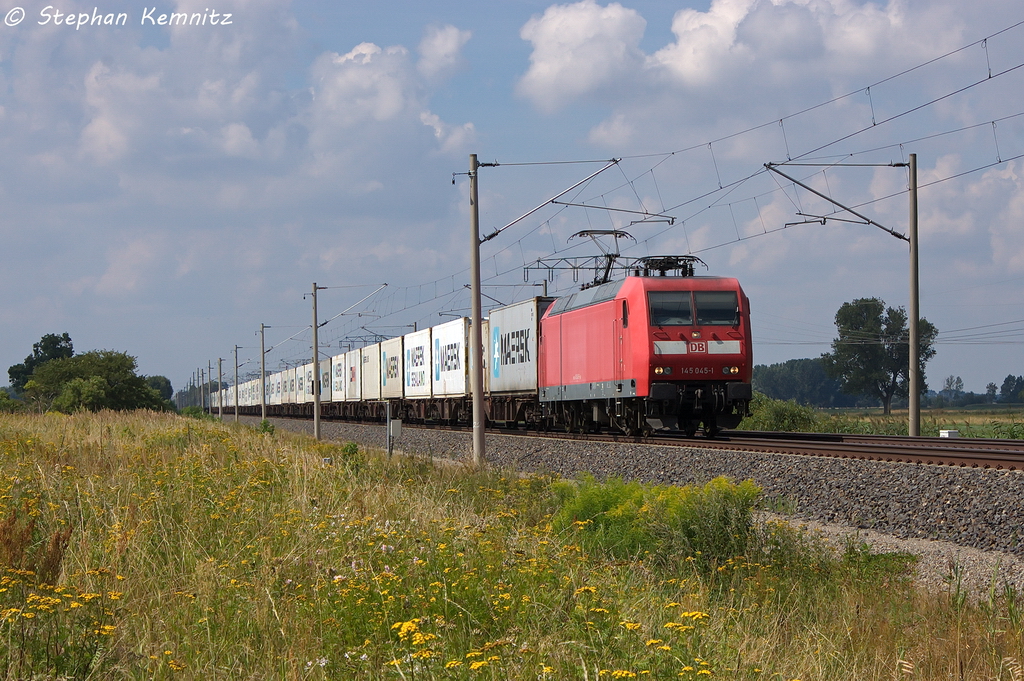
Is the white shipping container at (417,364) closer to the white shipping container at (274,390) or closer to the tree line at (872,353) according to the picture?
the white shipping container at (274,390)

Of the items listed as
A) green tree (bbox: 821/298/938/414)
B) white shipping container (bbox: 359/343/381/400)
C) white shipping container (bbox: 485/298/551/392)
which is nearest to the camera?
white shipping container (bbox: 485/298/551/392)

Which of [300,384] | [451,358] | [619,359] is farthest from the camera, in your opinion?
[300,384]

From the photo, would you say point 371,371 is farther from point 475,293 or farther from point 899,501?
point 899,501

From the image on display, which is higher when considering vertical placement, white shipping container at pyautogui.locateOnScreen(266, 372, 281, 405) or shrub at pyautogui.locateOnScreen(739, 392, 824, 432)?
white shipping container at pyautogui.locateOnScreen(266, 372, 281, 405)

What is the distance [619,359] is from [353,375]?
3675cm

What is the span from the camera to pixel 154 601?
21.5 feet

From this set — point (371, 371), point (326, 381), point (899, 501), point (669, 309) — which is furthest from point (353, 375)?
point (899, 501)

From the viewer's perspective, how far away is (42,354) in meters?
134

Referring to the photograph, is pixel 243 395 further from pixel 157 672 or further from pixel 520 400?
pixel 157 672

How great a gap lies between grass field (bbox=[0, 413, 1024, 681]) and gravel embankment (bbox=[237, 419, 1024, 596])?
783mm

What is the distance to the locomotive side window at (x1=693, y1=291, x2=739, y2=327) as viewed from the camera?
21.0 metres

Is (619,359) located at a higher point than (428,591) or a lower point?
higher

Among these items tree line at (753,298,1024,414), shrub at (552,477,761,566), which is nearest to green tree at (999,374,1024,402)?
tree line at (753,298,1024,414)

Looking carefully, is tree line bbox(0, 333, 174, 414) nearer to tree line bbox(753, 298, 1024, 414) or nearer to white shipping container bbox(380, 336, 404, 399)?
white shipping container bbox(380, 336, 404, 399)
